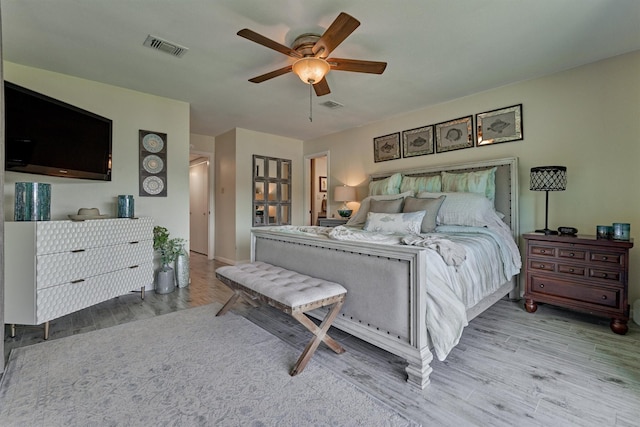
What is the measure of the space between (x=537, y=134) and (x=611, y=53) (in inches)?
33.4

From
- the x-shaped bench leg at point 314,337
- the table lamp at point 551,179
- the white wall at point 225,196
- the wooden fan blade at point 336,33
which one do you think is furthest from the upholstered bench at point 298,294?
the white wall at point 225,196

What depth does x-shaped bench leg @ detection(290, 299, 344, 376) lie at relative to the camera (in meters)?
1.75

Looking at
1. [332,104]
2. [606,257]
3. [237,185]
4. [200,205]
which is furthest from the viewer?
[200,205]

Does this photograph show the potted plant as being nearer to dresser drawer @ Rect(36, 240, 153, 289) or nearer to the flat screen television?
dresser drawer @ Rect(36, 240, 153, 289)

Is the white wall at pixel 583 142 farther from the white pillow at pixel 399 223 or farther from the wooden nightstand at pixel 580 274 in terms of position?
the white pillow at pixel 399 223

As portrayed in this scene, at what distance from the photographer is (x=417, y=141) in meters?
4.18

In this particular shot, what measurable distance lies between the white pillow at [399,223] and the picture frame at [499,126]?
5.11ft

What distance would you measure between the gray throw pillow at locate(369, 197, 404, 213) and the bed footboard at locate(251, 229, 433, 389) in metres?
1.30

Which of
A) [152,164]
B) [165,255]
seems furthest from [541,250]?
[152,164]

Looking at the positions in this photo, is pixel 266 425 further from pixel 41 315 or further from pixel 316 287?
pixel 41 315

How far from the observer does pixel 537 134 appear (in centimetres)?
314

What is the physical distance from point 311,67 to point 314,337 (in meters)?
2.04

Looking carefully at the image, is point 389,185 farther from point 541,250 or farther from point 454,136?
point 541,250

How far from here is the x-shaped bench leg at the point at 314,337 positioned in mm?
1746
